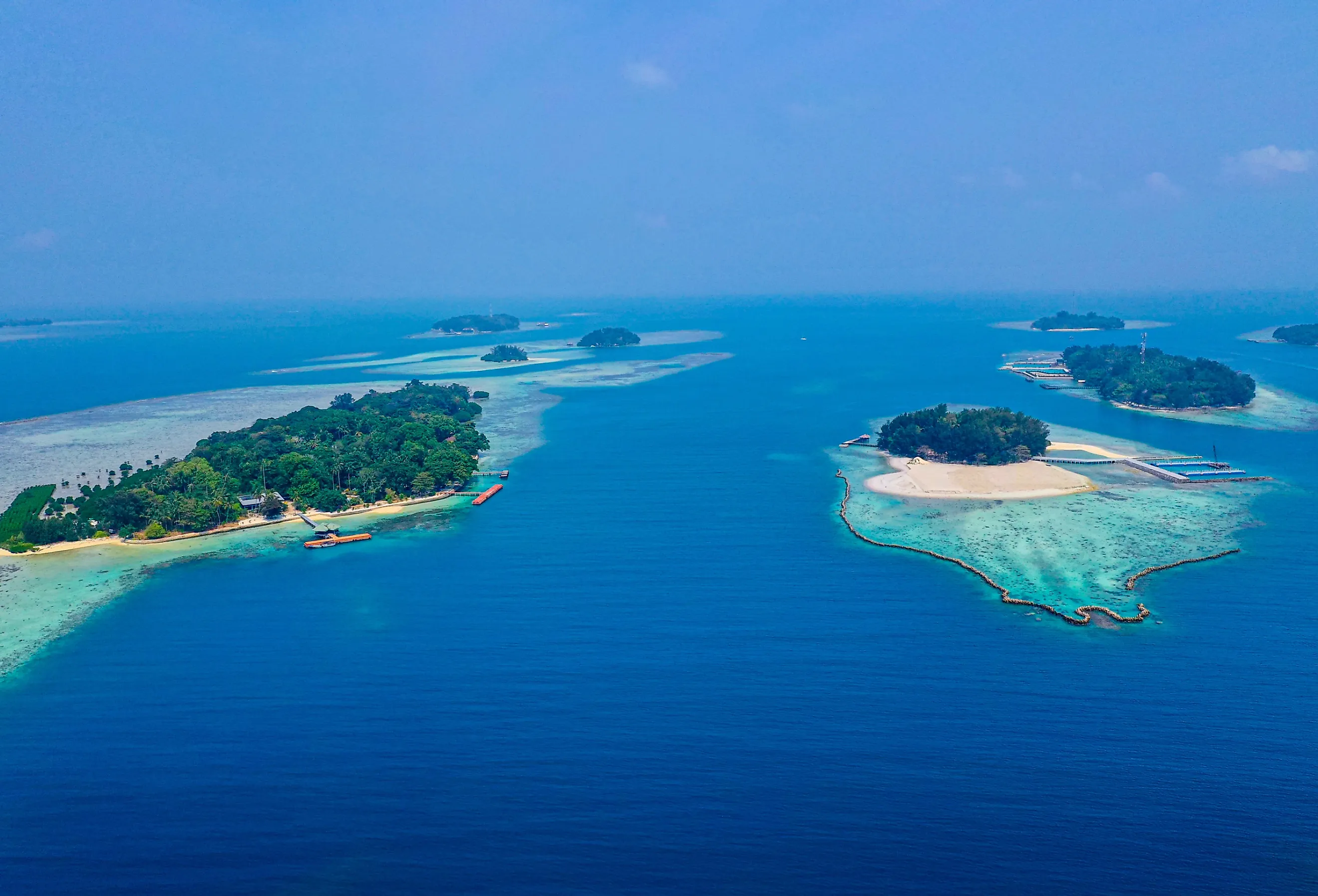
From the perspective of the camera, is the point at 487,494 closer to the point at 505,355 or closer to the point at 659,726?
the point at 659,726

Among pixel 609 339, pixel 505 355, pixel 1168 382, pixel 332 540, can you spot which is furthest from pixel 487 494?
pixel 609 339

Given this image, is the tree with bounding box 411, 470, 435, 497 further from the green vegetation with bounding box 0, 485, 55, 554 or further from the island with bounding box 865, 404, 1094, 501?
the island with bounding box 865, 404, 1094, 501

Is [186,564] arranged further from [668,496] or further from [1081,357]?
[1081,357]

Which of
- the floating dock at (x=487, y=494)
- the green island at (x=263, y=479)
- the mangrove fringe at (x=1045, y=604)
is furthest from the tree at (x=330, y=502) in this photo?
the mangrove fringe at (x=1045, y=604)

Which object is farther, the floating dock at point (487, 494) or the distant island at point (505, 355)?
the distant island at point (505, 355)

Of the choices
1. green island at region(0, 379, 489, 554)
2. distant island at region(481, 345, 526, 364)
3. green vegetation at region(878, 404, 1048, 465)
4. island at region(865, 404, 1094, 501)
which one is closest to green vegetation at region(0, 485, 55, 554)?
green island at region(0, 379, 489, 554)

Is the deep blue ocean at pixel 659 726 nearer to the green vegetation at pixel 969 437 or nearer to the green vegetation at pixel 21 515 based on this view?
the green vegetation at pixel 21 515
